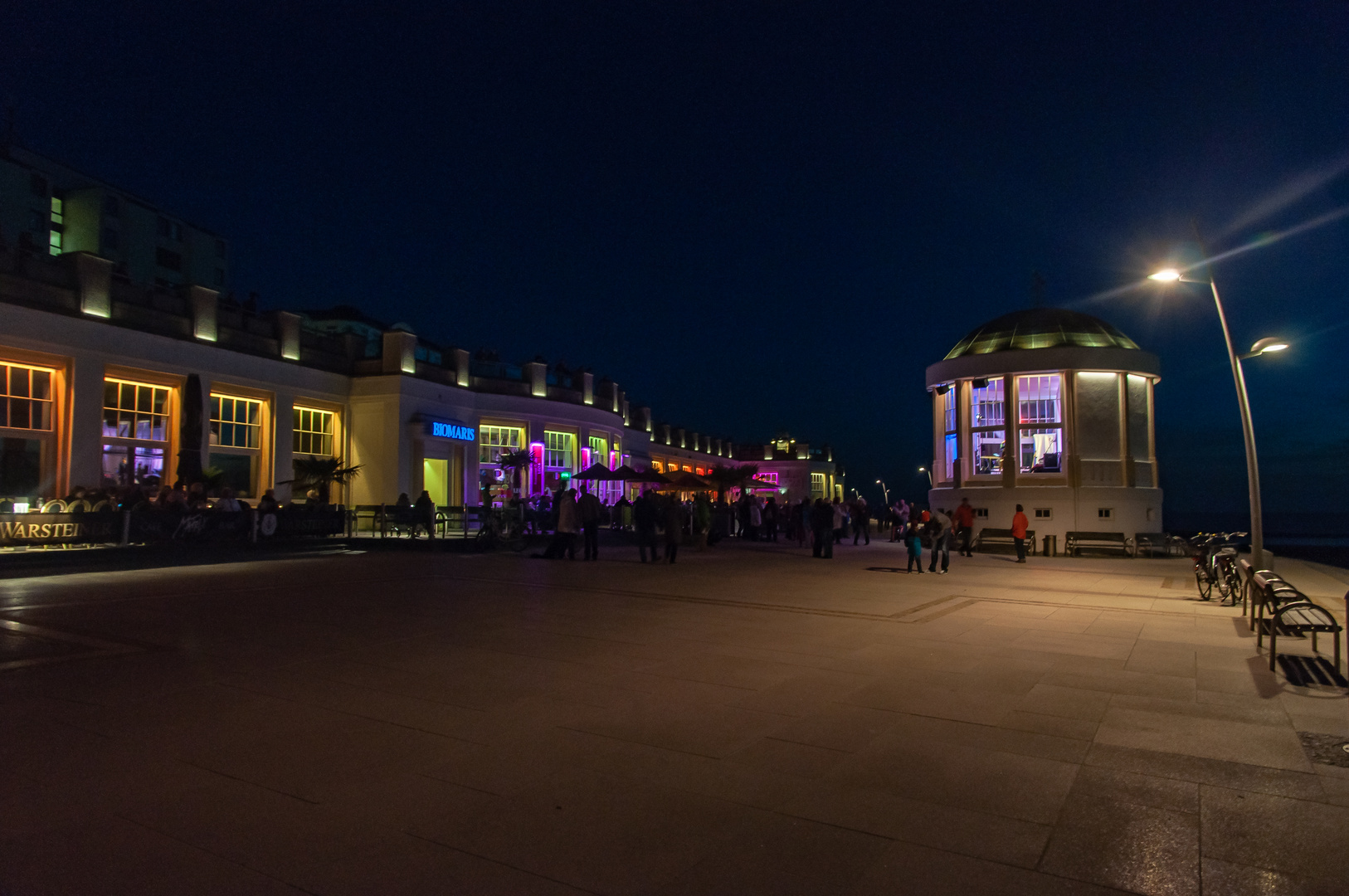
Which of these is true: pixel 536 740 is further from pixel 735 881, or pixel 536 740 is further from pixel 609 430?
pixel 609 430

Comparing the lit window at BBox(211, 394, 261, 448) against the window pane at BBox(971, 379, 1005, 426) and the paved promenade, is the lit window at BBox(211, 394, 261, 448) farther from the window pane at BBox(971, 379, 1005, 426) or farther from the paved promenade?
the window pane at BBox(971, 379, 1005, 426)

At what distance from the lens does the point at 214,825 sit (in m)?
3.54

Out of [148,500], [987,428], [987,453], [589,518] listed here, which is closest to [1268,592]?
[589,518]

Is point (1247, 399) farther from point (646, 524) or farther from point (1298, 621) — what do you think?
point (646, 524)

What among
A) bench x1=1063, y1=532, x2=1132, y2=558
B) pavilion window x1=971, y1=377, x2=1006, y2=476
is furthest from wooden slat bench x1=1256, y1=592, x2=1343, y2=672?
pavilion window x1=971, y1=377, x2=1006, y2=476

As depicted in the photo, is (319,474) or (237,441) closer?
(237,441)

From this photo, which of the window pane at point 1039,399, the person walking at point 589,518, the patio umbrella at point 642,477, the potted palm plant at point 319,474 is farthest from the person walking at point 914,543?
the potted palm plant at point 319,474

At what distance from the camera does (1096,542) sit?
2320 centimetres

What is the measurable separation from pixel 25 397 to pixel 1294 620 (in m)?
26.0

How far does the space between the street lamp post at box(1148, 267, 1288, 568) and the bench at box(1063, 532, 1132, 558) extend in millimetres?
8102

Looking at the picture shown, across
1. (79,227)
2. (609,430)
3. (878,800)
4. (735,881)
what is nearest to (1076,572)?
(878,800)

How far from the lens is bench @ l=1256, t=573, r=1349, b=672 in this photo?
7150 mm

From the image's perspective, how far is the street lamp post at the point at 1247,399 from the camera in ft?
45.1

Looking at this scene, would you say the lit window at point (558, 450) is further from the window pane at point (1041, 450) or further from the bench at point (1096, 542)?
the bench at point (1096, 542)
